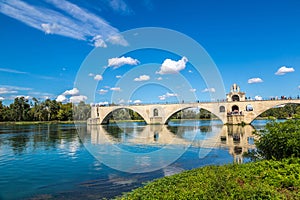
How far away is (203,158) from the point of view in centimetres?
1652

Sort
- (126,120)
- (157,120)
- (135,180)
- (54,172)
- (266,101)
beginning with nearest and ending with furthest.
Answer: (135,180) < (54,172) < (266,101) < (157,120) < (126,120)

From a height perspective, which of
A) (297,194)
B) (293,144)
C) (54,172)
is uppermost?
(293,144)

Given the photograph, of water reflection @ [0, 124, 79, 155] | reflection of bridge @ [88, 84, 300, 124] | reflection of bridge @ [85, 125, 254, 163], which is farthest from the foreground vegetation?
reflection of bridge @ [88, 84, 300, 124]

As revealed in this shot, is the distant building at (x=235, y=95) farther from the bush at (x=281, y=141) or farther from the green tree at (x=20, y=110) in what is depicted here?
the green tree at (x=20, y=110)

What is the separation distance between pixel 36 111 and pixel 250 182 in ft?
275

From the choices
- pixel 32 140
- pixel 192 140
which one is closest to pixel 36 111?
pixel 32 140

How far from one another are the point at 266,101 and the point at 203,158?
40.6 metres

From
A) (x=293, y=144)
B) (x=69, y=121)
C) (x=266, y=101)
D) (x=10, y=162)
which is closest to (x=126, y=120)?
(x=69, y=121)

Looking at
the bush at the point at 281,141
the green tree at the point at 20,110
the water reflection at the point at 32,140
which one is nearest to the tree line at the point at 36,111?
Result: the green tree at the point at 20,110

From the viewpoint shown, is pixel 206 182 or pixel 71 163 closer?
pixel 206 182

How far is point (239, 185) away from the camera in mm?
6137

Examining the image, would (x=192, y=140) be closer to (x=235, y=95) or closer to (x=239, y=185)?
(x=239, y=185)

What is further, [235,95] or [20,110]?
[20,110]

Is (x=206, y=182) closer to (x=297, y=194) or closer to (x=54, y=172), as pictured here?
(x=297, y=194)
